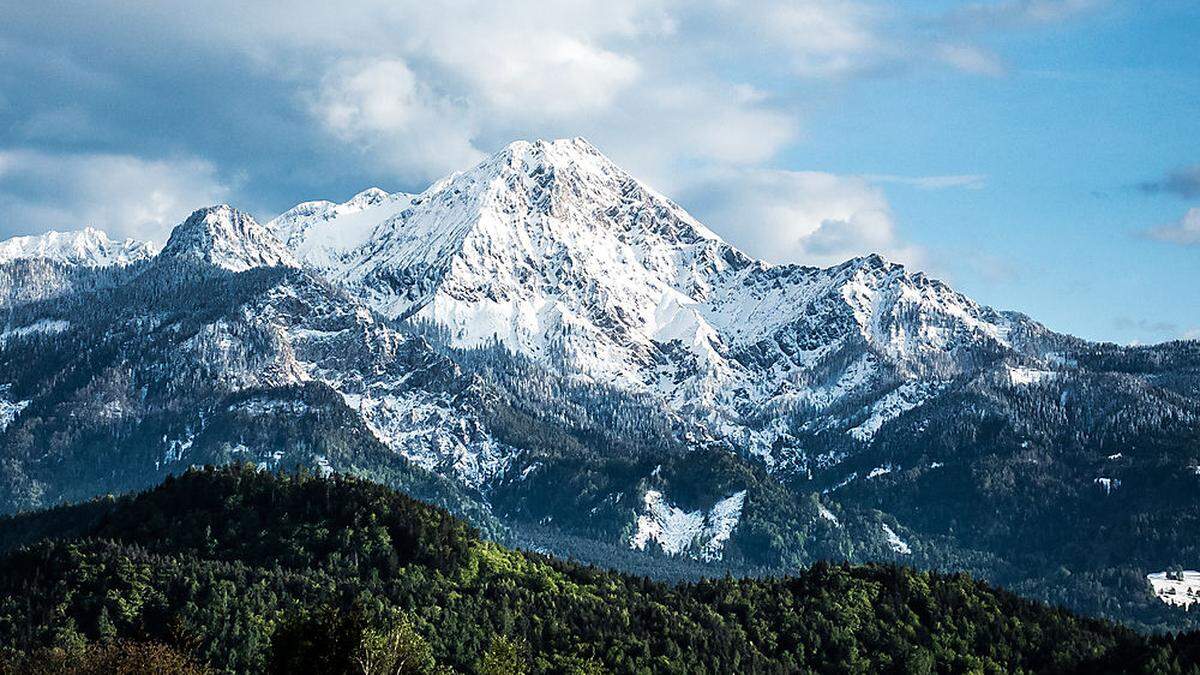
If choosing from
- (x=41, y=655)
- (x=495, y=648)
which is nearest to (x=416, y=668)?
(x=495, y=648)

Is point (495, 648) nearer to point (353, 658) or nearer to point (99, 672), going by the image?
point (353, 658)

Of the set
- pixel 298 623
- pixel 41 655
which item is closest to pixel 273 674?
pixel 298 623

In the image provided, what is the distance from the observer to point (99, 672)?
179m

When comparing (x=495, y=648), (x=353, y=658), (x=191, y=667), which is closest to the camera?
(x=353, y=658)

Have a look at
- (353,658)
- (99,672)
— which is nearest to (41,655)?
(99,672)

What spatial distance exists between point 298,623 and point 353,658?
1633 centimetres

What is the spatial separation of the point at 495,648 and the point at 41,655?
5832cm

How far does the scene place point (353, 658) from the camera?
6654 inches

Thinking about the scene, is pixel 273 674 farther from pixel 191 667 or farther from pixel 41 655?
pixel 41 655

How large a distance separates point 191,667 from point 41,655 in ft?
98.8

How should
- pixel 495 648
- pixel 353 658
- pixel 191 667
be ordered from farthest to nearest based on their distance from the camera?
1. pixel 495 648
2. pixel 191 667
3. pixel 353 658

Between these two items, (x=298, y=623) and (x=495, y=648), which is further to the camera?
(x=495, y=648)

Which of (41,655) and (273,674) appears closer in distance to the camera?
(273,674)

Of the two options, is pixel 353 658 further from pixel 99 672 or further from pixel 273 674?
pixel 99 672
